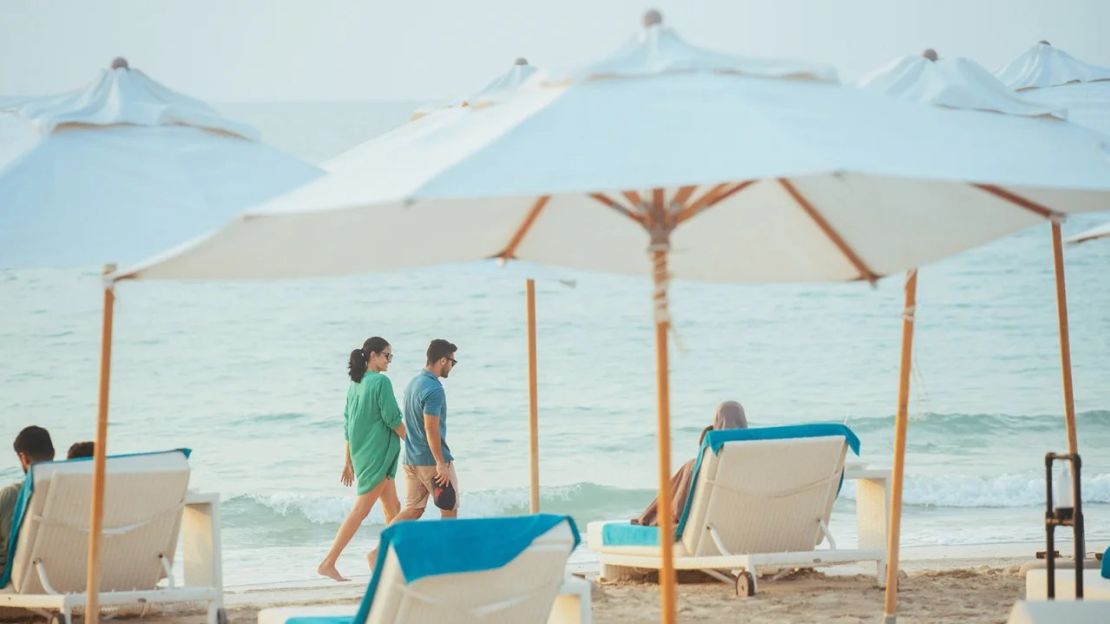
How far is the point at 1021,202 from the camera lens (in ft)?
16.8

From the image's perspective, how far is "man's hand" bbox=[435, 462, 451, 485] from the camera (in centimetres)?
954

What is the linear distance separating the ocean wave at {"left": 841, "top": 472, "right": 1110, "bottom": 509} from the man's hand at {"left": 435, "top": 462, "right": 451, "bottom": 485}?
8561 mm

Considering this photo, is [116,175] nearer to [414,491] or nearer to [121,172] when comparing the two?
[121,172]

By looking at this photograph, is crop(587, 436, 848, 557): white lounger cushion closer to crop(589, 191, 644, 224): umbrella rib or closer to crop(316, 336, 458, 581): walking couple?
crop(316, 336, 458, 581): walking couple

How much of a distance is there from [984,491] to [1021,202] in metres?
14.1

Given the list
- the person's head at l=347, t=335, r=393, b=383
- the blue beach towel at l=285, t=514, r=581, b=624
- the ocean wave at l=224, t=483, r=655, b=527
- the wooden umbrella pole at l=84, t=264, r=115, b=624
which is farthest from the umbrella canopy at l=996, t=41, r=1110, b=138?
the ocean wave at l=224, t=483, r=655, b=527

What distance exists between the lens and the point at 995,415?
24672 mm

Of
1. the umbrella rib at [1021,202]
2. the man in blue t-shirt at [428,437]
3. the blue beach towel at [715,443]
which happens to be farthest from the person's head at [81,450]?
the umbrella rib at [1021,202]

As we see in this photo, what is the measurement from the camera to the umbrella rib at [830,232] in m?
5.63

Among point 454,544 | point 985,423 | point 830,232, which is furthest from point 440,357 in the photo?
point 985,423

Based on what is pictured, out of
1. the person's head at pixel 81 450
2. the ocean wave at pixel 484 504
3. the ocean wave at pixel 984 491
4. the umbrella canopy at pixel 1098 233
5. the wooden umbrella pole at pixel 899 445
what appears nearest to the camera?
the wooden umbrella pole at pixel 899 445

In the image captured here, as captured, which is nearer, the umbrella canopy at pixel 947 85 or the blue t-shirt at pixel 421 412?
the umbrella canopy at pixel 947 85

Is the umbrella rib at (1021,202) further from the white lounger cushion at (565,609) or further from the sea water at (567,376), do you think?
the sea water at (567,376)

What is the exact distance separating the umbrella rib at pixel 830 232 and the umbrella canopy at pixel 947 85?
0.83 meters
